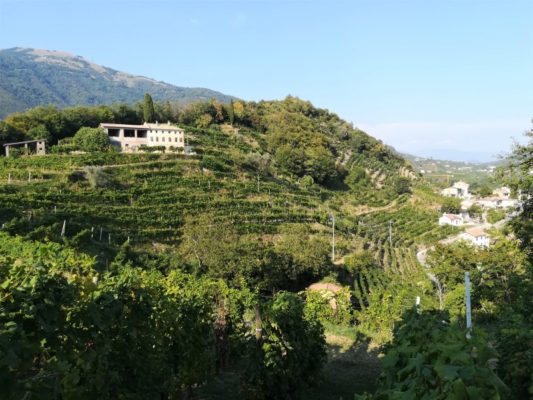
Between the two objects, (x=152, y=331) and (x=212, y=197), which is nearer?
(x=152, y=331)

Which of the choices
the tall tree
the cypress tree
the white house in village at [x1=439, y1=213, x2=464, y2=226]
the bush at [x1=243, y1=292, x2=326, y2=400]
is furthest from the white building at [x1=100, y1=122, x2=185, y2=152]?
the bush at [x1=243, y1=292, x2=326, y2=400]

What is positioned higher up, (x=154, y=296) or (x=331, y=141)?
(x=331, y=141)

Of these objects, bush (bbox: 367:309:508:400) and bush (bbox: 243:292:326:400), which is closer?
bush (bbox: 367:309:508:400)

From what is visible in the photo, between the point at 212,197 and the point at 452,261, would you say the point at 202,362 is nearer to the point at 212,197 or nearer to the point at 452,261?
the point at 452,261

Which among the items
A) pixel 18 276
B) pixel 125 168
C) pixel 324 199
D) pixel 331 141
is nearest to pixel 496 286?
pixel 18 276

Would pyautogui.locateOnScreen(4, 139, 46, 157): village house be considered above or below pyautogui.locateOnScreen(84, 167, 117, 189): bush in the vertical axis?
above

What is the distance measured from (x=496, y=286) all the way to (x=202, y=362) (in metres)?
14.7

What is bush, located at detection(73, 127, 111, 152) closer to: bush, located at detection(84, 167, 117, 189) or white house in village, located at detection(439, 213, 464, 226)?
bush, located at detection(84, 167, 117, 189)

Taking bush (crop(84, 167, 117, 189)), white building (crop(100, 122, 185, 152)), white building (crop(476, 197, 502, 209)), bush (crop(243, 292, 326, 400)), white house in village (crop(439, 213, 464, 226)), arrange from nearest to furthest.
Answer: bush (crop(243, 292, 326, 400))
bush (crop(84, 167, 117, 189))
white building (crop(100, 122, 185, 152))
white house in village (crop(439, 213, 464, 226))
white building (crop(476, 197, 502, 209))

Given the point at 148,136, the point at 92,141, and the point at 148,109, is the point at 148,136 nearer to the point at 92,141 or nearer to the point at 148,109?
the point at 92,141

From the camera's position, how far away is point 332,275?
98.2 feet

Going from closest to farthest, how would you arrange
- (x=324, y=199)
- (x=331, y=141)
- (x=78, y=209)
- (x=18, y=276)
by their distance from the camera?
1. (x=18, y=276)
2. (x=78, y=209)
3. (x=324, y=199)
4. (x=331, y=141)

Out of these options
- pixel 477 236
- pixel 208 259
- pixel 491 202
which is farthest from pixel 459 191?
pixel 208 259

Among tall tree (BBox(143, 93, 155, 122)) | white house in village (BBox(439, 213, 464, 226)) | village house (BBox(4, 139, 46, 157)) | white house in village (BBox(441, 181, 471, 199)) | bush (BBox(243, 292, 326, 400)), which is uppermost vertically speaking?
tall tree (BBox(143, 93, 155, 122))
